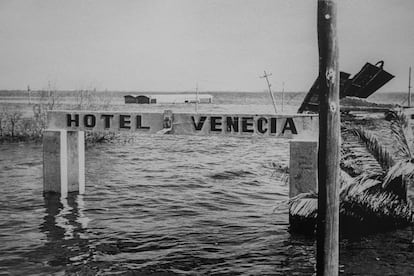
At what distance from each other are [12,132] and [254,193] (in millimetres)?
12609

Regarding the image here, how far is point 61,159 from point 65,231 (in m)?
1.79

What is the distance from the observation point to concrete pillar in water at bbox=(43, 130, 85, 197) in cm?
949

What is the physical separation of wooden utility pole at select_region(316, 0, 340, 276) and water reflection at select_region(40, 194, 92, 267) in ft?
11.4

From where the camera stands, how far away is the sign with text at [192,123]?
25.7 ft

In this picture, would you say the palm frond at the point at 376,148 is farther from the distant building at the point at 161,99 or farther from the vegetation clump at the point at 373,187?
the distant building at the point at 161,99

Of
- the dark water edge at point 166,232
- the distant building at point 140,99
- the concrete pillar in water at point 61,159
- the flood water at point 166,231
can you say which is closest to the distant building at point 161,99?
the distant building at point 140,99

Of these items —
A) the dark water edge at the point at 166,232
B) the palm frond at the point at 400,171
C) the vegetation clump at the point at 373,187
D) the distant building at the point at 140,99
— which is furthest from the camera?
the distant building at the point at 140,99

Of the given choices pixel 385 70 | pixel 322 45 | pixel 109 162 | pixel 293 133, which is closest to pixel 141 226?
pixel 293 133

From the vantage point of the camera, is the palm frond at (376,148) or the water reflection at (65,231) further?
the palm frond at (376,148)

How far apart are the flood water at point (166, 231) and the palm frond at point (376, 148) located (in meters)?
1.10

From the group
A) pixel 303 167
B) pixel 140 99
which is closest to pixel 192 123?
pixel 303 167

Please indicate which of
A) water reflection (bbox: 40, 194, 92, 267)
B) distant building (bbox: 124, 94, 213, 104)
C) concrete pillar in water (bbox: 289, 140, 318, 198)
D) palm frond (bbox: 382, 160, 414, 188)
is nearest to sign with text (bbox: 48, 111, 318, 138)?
concrete pillar in water (bbox: 289, 140, 318, 198)

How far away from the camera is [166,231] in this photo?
8.25 meters

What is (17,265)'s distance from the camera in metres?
6.54
